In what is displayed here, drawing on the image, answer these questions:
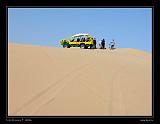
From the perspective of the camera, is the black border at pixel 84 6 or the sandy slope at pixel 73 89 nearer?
the black border at pixel 84 6

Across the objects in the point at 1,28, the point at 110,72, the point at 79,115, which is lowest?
the point at 79,115

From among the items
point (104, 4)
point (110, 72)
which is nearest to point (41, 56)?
point (110, 72)

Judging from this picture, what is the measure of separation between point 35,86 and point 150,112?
1.02 m

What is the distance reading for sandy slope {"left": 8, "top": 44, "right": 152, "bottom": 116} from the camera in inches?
170

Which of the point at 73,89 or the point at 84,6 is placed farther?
the point at 73,89

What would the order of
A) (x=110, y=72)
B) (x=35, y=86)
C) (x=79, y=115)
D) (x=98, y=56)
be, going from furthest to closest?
(x=98, y=56) → (x=110, y=72) → (x=35, y=86) → (x=79, y=115)

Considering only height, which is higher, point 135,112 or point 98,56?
point 98,56

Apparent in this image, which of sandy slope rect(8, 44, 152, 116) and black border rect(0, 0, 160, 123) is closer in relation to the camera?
black border rect(0, 0, 160, 123)

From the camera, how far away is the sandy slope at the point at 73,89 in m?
4.31

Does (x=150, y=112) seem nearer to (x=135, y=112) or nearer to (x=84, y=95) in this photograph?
(x=135, y=112)

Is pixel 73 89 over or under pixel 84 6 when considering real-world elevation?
under

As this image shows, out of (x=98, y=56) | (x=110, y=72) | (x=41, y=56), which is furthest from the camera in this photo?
(x=98, y=56)

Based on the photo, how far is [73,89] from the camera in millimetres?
4660

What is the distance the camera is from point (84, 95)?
180 inches
